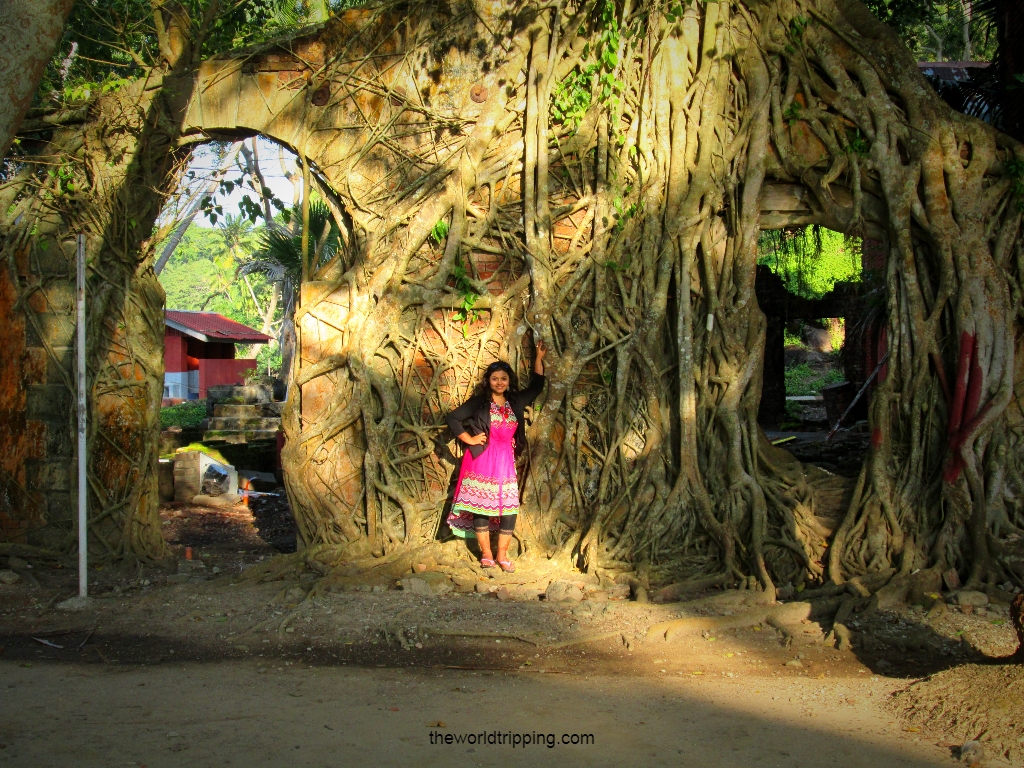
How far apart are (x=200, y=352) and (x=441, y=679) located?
29915mm

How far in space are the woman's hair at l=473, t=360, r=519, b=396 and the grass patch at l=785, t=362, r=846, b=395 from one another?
20.1 m

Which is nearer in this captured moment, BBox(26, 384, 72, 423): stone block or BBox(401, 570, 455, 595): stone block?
BBox(401, 570, 455, 595): stone block

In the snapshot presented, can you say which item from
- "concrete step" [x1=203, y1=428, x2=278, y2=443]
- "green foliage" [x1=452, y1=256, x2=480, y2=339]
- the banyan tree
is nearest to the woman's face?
the banyan tree

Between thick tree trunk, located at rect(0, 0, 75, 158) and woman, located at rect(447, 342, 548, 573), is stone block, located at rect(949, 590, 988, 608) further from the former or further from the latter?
thick tree trunk, located at rect(0, 0, 75, 158)

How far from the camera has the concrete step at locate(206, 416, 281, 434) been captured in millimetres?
14895

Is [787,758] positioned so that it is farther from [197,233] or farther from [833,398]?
[197,233]

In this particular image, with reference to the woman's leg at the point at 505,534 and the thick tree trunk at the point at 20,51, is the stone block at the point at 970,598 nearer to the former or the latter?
the woman's leg at the point at 505,534

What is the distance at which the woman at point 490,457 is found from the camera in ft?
20.4

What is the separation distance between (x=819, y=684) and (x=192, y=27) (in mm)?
6947

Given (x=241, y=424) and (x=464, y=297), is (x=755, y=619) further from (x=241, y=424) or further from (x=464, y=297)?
(x=241, y=424)

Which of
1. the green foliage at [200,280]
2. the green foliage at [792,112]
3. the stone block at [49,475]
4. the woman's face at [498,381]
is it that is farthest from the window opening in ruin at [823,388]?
the green foliage at [200,280]

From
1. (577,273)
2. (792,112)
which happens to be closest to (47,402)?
(577,273)

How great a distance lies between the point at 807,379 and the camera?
27.2 metres

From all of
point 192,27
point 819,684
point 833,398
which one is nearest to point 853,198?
point 819,684
